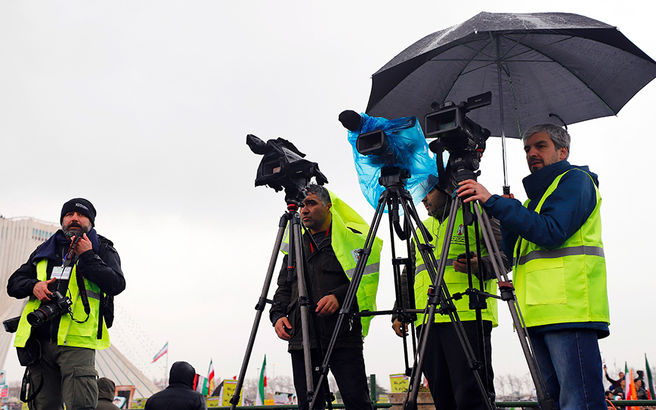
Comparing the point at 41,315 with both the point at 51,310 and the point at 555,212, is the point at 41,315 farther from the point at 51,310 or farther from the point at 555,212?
the point at 555,212

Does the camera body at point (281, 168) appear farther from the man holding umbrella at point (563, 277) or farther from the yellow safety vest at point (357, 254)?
the man holding umbrella at point (563, 277)

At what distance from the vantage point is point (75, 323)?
11.4 ft

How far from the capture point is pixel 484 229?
2.61 metres

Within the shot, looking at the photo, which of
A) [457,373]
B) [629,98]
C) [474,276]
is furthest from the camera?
[629,98]

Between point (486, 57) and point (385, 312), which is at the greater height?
point (486, 57)

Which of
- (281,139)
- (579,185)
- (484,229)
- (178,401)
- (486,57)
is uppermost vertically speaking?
(486,57)

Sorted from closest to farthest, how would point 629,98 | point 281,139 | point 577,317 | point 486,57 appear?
point 577,317 → point 281,139 → point 629,98 → point 486,57

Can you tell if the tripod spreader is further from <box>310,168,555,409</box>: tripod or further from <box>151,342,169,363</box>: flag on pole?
<box>151,342,169,363</box>: flag on pole

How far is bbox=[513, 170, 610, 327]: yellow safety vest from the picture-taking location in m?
2.38

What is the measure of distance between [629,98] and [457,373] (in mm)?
2235

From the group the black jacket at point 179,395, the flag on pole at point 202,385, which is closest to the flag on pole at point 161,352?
the flag on pole at point 202,385

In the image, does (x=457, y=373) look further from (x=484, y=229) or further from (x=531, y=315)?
(x=484, y=229)

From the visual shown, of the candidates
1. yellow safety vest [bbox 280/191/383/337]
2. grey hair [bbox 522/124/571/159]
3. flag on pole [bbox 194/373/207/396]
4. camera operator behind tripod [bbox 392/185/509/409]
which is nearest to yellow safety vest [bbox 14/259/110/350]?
yellow safety vest [bbox 280/191/383/337]

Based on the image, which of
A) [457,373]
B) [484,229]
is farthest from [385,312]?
[484,229]
